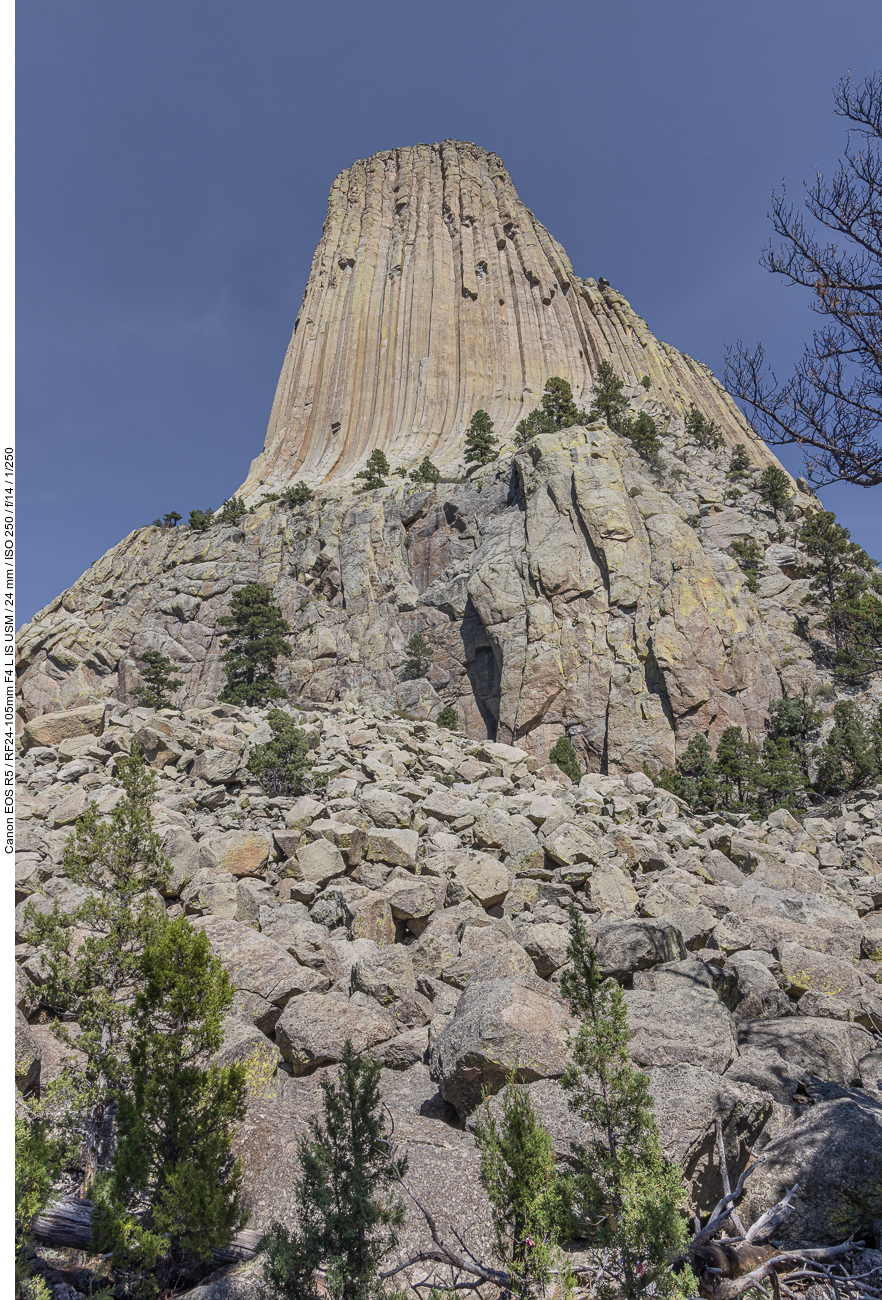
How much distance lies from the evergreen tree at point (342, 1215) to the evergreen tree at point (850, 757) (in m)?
30.3

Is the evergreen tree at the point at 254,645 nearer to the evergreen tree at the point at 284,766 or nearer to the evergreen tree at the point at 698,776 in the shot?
the evergreen tree at the point at 284,766

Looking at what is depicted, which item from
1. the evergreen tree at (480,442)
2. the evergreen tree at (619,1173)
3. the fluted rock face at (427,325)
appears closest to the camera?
the evergreen tree at (619,1173)

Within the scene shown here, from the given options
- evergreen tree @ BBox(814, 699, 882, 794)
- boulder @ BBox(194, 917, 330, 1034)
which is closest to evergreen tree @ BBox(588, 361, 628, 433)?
evergreen tree @ BBox(814, 699, 882, 794)

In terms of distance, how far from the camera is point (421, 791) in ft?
61.5

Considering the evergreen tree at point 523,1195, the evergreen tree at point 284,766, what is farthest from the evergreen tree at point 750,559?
the evergreen tree at point 523,1195

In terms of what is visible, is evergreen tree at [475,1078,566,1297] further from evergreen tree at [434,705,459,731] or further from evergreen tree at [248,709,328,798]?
evergreen tree at [434,705,459,731]

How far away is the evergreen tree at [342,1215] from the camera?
4.03 meters

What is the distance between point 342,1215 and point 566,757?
28010 millimetres

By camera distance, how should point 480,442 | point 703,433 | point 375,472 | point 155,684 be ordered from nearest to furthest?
point 155,684, point 480,442, point 375,472, point 703,433

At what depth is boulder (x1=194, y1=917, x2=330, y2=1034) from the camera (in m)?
7.84

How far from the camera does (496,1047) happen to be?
629 cm

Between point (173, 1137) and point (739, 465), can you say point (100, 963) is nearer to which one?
point (173, 1137)

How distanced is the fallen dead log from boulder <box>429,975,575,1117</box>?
86.6 inches

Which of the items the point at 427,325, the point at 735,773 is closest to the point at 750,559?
the point at 735,773
